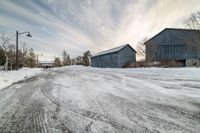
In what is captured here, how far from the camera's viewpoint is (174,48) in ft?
108

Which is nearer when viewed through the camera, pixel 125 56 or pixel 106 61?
pixel 125 56

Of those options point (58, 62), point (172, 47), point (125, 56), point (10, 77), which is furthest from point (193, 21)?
point (58, 62)

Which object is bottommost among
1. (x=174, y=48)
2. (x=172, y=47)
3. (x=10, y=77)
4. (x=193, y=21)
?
(x=10, y=77)

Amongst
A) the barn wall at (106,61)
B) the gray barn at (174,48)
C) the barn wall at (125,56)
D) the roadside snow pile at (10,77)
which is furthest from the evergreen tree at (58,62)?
the roadside snow pile at (10,77)

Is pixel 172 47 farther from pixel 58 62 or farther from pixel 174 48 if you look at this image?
pixel 58 62

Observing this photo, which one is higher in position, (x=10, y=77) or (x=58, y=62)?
(x=58, y=62)

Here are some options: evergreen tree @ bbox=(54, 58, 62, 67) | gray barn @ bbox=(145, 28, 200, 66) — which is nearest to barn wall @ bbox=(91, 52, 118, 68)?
gray barn @ bbox=(145, 28, 200, 66)

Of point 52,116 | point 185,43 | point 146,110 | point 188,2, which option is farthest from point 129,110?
point 185,43

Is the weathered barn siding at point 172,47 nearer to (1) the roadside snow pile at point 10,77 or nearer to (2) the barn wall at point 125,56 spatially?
(2) the barn wall at point 125,56

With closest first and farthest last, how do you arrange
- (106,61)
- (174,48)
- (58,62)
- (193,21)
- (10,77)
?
1. (10,77)
2. (193,21)
3. (174,48)
4. (106,61)
5. (58,62)

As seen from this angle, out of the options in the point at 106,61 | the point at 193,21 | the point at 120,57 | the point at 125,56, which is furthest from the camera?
the point at 106,61

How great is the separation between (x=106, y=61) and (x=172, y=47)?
19.4 m

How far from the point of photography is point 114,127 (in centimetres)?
239

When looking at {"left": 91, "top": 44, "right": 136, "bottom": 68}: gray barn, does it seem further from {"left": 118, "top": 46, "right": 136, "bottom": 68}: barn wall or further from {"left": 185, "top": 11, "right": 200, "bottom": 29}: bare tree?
{"left": 185, "top": 11, "right": 200, "bottom": 29}: bare tree
